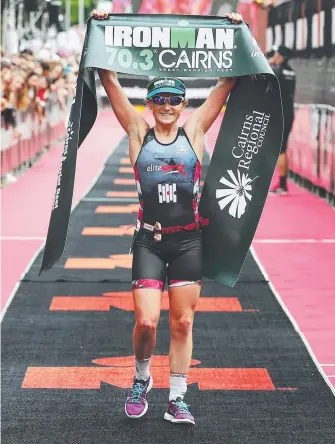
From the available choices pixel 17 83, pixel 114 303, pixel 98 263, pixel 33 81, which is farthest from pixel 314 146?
pixel 114 303

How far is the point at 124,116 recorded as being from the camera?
6.89 meters

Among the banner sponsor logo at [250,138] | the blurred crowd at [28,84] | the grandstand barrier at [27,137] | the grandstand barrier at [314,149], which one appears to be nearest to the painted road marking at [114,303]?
the banner sponsor logo at [250,138]

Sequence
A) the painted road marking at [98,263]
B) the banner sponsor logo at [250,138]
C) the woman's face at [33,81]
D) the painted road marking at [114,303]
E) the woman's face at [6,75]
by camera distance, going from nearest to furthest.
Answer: the banner sponsor logo at [250,138] → the painted road marking at [114,303] → the painted road marking at [98,263] → the woman's face at [6,75] → the woman's face at [33,81]

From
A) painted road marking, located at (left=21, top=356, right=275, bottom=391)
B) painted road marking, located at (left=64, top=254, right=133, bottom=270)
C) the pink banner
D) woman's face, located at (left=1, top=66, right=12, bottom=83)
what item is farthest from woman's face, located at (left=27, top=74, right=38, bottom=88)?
painted road marking, located at (left=21, top=356, right=275, bottom=391)

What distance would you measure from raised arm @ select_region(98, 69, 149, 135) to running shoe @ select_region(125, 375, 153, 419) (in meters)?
1.50

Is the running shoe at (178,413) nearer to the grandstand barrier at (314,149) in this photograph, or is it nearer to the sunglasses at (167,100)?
the sunglasses at (167,100)

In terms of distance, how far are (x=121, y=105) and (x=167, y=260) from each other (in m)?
0.96

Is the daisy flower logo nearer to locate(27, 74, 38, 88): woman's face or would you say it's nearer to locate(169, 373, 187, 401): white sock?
locate(169, 373, 187, 401): white sock

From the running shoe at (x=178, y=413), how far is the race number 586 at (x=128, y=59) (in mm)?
1996

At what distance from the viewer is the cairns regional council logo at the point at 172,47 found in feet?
22.8

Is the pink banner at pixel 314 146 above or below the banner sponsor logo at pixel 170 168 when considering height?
below

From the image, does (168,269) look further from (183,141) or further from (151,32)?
(151,32)

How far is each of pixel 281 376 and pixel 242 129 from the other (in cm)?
185

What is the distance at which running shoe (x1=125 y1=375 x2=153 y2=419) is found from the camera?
6.86 meters
